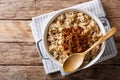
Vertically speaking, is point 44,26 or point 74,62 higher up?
point 44,26

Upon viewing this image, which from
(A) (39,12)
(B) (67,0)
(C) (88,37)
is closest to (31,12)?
(A) (39,12)

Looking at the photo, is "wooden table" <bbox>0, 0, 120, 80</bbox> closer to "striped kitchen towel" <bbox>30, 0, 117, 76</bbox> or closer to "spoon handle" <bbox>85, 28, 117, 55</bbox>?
"striped kitchen towel" <bbox>30, 0, 117, 76</bbox>

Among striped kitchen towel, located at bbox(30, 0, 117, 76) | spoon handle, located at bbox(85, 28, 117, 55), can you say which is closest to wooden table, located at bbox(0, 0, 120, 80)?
striped kitchen towel, located at bbox(30, 0, 117, 76)

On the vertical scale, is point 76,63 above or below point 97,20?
below

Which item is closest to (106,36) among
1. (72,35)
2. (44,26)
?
(72,35)

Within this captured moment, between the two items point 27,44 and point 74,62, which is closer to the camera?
point 74,62

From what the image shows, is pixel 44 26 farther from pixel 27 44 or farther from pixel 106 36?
pixel 106 36

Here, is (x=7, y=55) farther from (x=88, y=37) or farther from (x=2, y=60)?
(x=88, y=37)

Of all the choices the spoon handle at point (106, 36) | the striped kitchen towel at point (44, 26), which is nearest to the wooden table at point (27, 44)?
the striped kitchen towel at point (44, 26)
